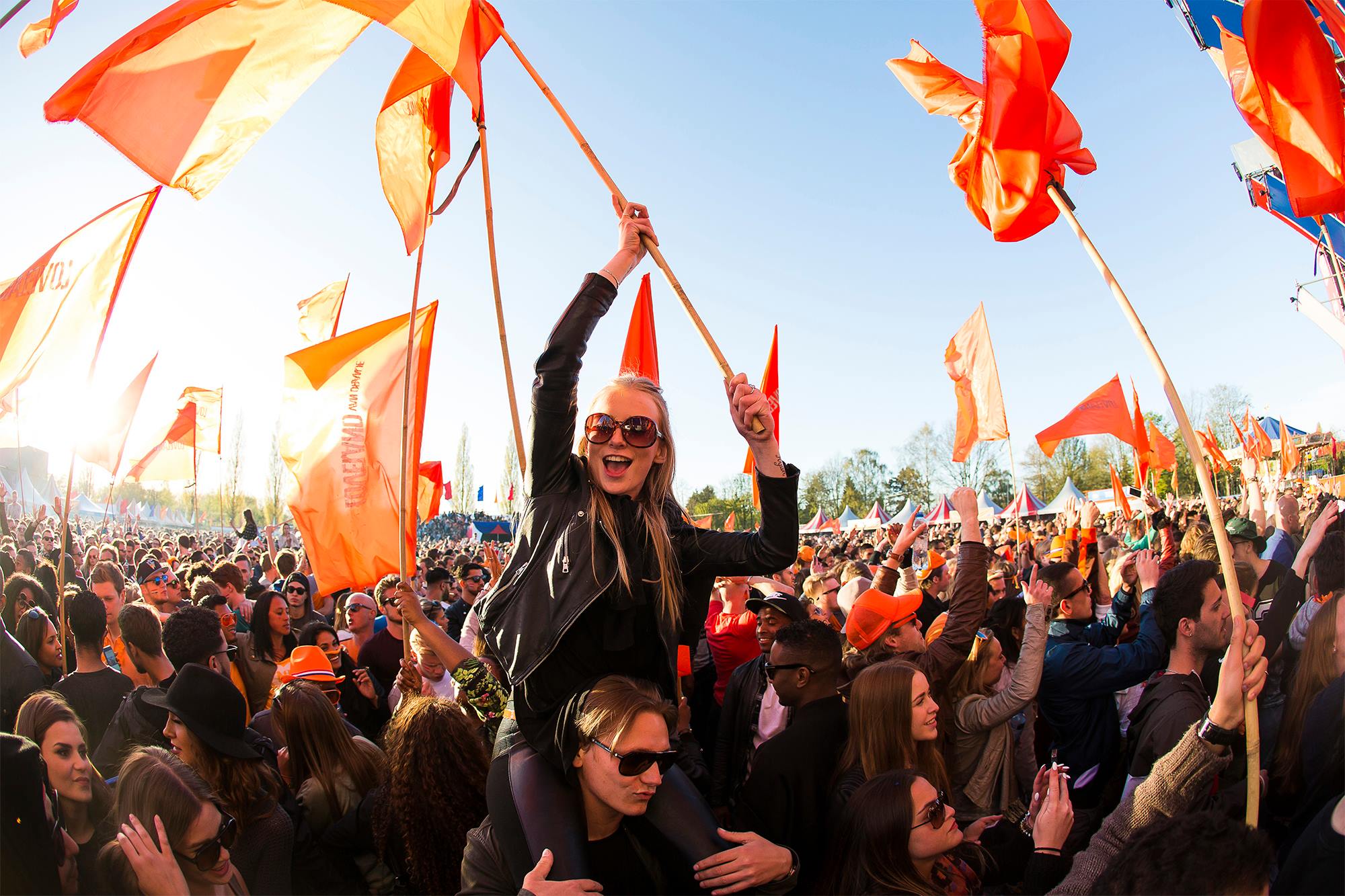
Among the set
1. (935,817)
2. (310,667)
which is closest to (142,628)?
(310,667)

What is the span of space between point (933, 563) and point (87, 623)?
8.96 metres

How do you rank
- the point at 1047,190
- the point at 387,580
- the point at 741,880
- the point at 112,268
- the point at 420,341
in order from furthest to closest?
the point at 387,580, the point at 420,341, the point at 112,268, the point at 1047,190, the point at 741,880

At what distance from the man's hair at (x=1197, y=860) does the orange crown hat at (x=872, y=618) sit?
102 inches

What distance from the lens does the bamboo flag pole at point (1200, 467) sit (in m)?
2.45

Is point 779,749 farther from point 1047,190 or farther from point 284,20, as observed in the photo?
point 284,20

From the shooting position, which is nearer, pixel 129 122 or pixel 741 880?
pixel 741 880

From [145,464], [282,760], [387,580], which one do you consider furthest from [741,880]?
[145,464]

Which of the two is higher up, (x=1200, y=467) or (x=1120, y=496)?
(x=1200, y=467)

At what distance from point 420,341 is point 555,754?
4180 mm

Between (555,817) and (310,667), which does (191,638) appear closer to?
(310,667)

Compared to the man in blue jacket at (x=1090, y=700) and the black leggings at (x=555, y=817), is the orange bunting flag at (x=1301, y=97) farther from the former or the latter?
the black leggings at (x=555, y=817)

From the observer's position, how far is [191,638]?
4473 millimetres

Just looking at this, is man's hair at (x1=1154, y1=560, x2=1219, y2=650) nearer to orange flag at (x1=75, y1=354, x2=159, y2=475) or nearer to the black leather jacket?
the black leather jacket

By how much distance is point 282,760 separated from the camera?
12.3 feet
